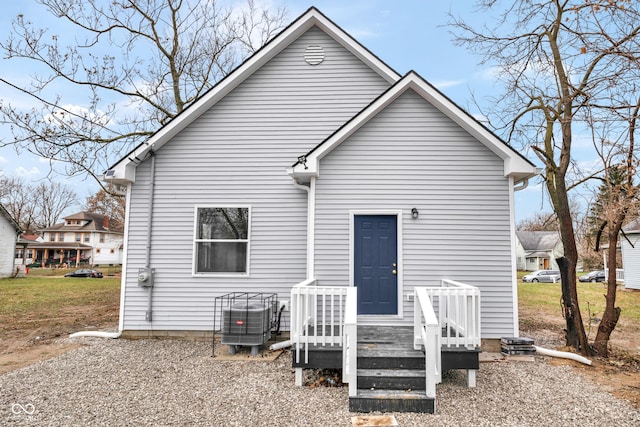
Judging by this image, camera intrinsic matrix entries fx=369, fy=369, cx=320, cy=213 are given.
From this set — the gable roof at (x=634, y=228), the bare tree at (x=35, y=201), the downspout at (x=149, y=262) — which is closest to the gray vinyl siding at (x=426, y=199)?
the downspout at (x=149, y=262)

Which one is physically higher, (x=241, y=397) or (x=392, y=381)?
(x=392, y=381)

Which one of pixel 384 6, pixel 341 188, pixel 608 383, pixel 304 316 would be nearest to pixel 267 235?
pixel 341 188

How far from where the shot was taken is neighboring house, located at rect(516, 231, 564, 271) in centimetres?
4669

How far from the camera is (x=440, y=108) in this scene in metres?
6.81

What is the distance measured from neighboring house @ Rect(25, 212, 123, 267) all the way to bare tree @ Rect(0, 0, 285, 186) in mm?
42378

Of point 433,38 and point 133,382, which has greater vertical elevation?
point 433,38

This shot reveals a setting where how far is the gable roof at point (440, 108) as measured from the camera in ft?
21.3

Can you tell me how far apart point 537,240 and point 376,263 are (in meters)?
51.9

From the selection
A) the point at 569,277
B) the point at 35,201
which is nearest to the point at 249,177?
the point at 569,277

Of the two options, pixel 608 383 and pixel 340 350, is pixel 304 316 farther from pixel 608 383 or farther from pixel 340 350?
pixel 608 383

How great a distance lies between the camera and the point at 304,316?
5.56 m

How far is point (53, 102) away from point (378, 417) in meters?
12.0

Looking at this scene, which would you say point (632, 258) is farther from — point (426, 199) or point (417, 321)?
point (417, 321)

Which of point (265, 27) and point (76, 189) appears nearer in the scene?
point (265, 27)
